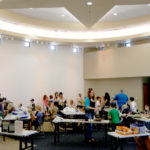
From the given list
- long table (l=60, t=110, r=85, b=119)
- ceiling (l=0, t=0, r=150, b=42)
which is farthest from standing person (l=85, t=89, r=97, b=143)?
ceiling (l=0, t=0, r=150, b=42)

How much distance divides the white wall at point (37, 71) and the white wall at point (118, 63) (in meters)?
0.87

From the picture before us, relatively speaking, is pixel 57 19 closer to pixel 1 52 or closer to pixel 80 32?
pixel 80 32

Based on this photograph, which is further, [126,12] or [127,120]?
[126,12]

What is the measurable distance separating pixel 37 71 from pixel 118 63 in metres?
4.67

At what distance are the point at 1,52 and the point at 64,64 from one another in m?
Answer: 3.95

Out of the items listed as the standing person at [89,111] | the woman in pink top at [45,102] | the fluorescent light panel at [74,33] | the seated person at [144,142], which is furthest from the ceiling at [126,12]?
the woman in pink top at [45,102]

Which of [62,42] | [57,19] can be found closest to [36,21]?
[57,19]

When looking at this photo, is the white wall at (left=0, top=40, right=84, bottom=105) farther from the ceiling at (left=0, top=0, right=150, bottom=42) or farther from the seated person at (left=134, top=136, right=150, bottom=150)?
the seated person at (left=134, top=136, right=150, bottom=150)

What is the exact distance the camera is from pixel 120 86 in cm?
1195

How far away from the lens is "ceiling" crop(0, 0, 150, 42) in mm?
7539

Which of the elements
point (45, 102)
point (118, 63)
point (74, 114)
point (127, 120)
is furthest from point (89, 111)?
point (45, 102)

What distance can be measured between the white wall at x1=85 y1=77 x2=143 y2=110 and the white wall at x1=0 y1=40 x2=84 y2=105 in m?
1.05

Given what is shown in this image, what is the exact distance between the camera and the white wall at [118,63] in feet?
32.6

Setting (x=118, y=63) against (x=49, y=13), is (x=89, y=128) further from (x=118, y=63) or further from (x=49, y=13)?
(x=118, y=63)
